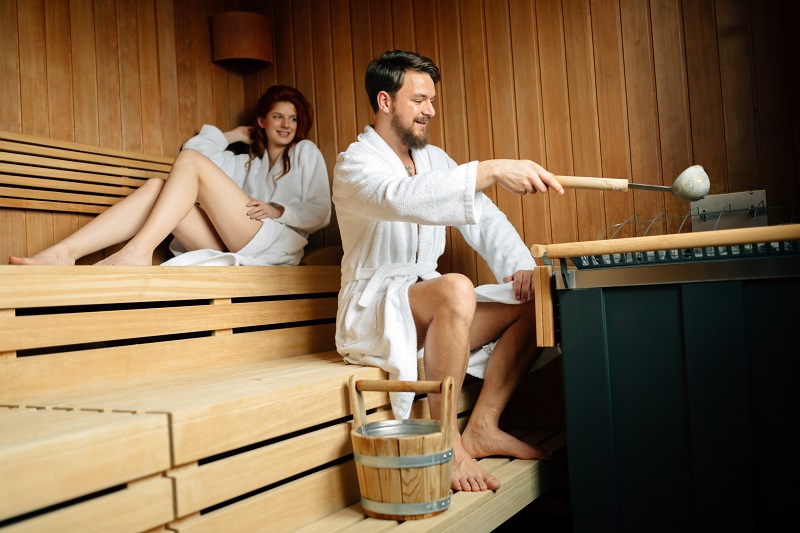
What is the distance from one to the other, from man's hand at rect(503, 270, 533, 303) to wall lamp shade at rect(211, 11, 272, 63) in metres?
1.76

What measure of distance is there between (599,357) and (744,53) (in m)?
1.19

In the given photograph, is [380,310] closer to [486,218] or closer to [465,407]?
[465,407]

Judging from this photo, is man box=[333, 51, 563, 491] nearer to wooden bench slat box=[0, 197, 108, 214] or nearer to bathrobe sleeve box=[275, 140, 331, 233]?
bathrobe sleeve box=[275, 140, 331, 233]

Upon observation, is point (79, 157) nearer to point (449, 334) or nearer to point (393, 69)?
point (393, 69)

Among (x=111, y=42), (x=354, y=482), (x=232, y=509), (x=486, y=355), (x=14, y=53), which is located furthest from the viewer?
(x=111, y=42)

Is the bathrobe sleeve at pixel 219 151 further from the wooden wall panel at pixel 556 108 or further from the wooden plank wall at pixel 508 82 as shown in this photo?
the wooden wall panel at pixel 556 108

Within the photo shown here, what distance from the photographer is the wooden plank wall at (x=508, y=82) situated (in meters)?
2.26

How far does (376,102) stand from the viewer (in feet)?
7.47

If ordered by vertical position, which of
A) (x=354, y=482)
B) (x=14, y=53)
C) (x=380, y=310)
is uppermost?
(x=14, y=53)

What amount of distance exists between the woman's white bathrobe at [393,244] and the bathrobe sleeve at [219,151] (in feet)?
3.25

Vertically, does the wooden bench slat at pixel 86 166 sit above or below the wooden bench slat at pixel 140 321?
above

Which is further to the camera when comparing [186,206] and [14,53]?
[14,53]

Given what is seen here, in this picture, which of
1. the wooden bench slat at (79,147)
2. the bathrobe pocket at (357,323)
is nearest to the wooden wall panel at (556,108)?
the bathrobe pocket at (357,323)

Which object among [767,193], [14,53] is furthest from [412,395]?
[14,53]
